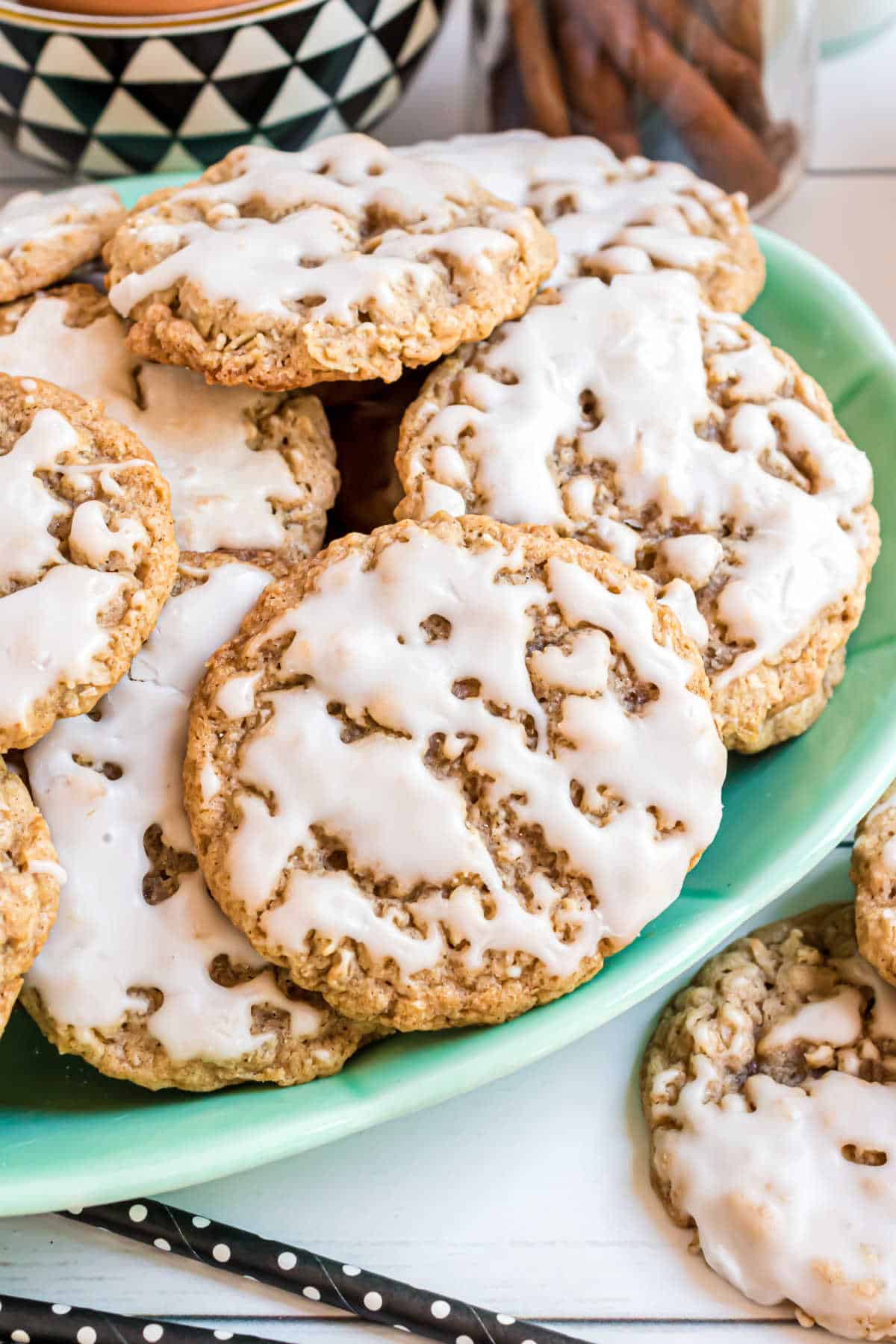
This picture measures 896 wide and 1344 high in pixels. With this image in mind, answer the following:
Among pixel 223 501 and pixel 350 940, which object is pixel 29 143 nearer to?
pixel 223 501

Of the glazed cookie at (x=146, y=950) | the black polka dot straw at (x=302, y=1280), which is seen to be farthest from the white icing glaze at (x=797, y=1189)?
the glazed cookie at (x=146, y=950)

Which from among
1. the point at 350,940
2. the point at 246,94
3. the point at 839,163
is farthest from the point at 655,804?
the point at 839,163

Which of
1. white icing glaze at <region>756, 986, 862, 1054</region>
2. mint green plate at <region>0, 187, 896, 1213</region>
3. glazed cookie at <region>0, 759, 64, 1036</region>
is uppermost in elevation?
glazed cookie at <region>0, 759, 64, 1036</region>

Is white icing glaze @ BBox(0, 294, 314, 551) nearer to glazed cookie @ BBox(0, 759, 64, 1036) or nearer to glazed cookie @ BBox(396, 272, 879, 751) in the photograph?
glazed cookie @ BBox(396, 272, 879, 751)

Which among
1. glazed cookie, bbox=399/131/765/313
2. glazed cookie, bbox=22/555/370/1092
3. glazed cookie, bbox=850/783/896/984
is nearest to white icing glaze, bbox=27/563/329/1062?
glazed cookie, bbox=22/555/370/1092

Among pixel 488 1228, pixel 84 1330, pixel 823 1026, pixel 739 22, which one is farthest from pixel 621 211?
pixel 84 1330

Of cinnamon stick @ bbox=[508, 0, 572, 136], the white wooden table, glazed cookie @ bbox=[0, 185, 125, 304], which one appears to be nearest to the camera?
the white wooden table
